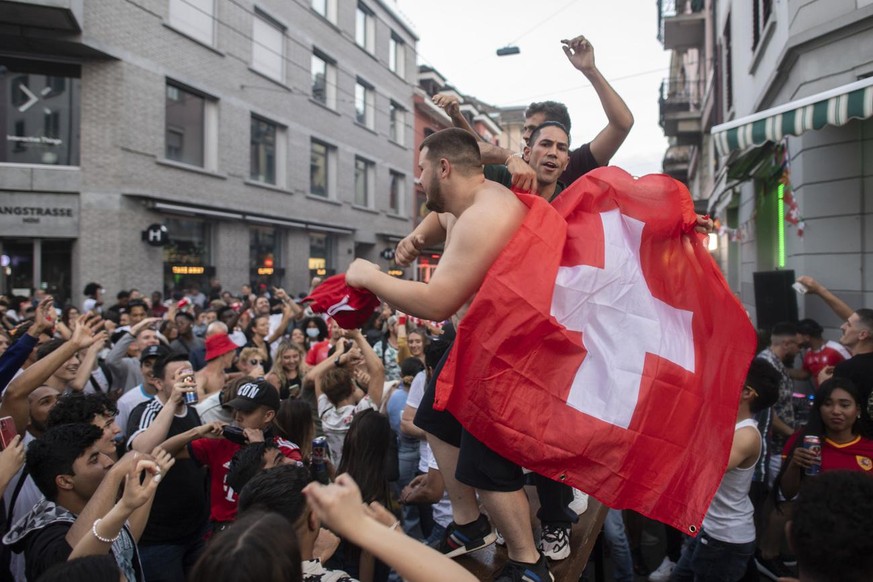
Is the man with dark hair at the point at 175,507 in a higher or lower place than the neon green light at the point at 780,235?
lower

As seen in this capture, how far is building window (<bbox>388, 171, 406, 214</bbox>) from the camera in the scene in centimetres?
3061

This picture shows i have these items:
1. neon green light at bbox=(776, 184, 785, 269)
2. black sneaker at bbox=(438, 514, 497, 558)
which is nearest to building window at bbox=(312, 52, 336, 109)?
neon green light at bbox=(776, 184, 785, 269)

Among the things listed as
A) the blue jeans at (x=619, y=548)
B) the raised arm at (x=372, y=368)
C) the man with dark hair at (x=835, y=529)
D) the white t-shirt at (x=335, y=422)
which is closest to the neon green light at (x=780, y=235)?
the blue jeans at (x=619, y=548)

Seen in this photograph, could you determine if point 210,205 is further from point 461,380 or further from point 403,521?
point 461,380

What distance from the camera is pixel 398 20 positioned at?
1166 inches

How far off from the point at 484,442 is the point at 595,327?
2.11 feet

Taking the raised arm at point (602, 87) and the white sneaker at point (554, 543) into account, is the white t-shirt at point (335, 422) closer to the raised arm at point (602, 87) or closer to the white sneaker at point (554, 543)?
the white sneaker at point (554, 543)

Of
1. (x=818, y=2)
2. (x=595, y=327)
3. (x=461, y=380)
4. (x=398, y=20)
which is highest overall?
(x=398, y=20)

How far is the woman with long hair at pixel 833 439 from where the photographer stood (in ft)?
12.5

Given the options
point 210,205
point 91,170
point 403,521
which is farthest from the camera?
point 210,205

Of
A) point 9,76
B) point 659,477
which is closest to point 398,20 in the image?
point 9,76

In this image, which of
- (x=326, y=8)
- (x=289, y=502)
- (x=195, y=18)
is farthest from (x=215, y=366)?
(x=326, y=8)

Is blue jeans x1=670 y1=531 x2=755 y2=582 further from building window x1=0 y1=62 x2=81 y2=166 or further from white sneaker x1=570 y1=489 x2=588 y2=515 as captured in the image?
building window x1=0 y1=62 x2=81 y2=166

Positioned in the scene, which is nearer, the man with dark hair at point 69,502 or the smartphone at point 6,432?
the man with dark hair at point 69,502
